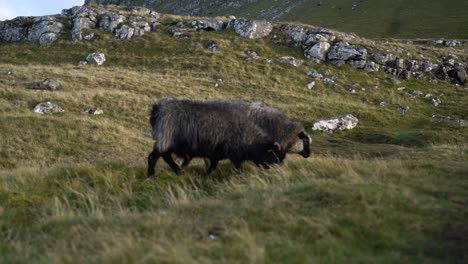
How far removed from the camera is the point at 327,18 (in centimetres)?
9600

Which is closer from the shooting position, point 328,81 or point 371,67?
point 328,81

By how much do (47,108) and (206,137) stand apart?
18.3 m

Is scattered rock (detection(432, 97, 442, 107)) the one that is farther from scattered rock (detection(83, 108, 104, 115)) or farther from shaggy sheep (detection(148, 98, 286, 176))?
shaggy sheep (detection(148, 98, 286, 176))

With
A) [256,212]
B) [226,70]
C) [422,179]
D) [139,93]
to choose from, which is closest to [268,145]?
[422,179]

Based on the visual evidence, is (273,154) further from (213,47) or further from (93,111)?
(213,47)

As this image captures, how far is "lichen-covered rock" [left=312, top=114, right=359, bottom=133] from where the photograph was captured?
29.3 metres

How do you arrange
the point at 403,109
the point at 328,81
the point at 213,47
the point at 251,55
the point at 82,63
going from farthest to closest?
the point at 213,47, the point at 251,55, the point at 82,63, the point at 328,81, the point at 403,109

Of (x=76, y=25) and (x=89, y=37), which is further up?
(x=76, y=25)

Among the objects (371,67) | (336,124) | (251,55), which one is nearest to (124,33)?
(251,55)

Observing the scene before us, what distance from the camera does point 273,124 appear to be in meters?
11.8

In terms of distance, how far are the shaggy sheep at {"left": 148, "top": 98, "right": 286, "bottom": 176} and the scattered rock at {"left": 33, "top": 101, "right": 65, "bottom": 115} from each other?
17.0m

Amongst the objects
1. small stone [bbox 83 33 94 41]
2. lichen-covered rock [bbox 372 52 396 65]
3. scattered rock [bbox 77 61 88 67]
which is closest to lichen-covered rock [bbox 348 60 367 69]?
lichen-covered rock [bbox 372 52 396 65]

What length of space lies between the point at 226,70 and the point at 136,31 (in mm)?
13202

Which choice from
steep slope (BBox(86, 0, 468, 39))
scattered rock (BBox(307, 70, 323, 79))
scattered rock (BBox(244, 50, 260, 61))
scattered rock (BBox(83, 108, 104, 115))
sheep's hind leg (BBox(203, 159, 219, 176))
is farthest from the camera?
steep slope (BBox(86, 0, 468, 39))
